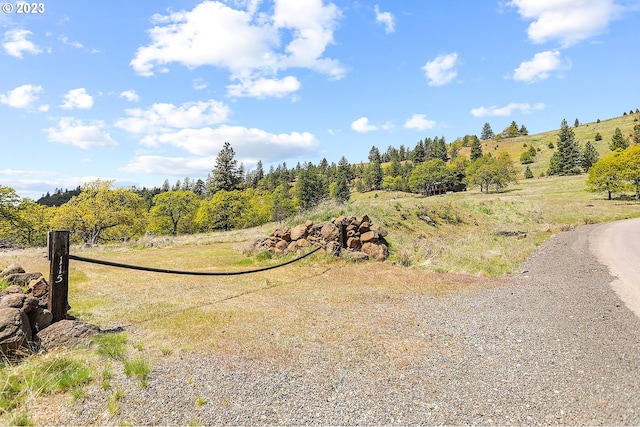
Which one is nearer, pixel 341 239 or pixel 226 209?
pixel 341 239

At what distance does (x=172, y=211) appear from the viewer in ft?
201

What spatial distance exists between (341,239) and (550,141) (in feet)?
421

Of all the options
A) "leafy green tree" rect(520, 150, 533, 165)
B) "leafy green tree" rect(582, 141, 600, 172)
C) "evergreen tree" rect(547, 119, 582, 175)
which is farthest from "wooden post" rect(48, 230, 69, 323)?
"leafy green tree" rect(520, 150, 533, 165)

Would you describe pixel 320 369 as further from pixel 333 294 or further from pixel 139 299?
pixel 139 299

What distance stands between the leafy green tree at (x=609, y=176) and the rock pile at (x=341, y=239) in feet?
148

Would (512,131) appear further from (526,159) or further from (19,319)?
(19,319)

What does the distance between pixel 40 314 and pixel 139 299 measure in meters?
3.23

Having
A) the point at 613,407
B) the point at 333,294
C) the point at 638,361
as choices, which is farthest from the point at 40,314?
the point at 638,361

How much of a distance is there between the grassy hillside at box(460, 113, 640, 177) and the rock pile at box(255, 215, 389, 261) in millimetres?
86428

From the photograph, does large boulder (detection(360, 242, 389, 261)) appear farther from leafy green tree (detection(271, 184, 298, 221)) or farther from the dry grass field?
leafy green tree (detection(271, 184, 298, 221))

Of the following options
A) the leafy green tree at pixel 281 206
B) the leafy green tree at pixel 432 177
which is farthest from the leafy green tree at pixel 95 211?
the leafy green tree at pixel 432 177

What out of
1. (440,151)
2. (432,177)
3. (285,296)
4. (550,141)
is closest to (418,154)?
(440,151)

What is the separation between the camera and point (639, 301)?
25.6ft

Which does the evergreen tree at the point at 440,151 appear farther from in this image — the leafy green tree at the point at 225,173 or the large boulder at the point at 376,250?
the large boulder at the point at 376,250
